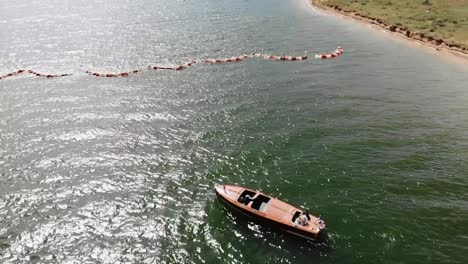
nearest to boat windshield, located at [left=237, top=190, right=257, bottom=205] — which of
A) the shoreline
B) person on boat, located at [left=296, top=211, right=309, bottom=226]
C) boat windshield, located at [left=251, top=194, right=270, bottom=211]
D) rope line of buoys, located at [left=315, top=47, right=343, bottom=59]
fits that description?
boat windshield, located at [left=251, top=194, right=270, bottom=211]

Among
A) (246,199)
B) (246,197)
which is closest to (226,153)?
(246,197)

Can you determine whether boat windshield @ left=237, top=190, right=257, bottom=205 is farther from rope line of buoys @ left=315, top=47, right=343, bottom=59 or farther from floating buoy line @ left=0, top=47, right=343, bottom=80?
rope line of buoys @ left=315, top=47, right=343, bottom=59

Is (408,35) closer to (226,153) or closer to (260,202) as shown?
(226,153)

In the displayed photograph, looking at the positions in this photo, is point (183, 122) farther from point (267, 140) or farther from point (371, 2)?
point (371, 2)

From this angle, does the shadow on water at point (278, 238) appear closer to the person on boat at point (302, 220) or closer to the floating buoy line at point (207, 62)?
the person on boat at point (302, 220)

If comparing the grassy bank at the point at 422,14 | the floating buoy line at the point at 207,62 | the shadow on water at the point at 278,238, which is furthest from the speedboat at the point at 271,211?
the grassy bank at the point at 422,14
